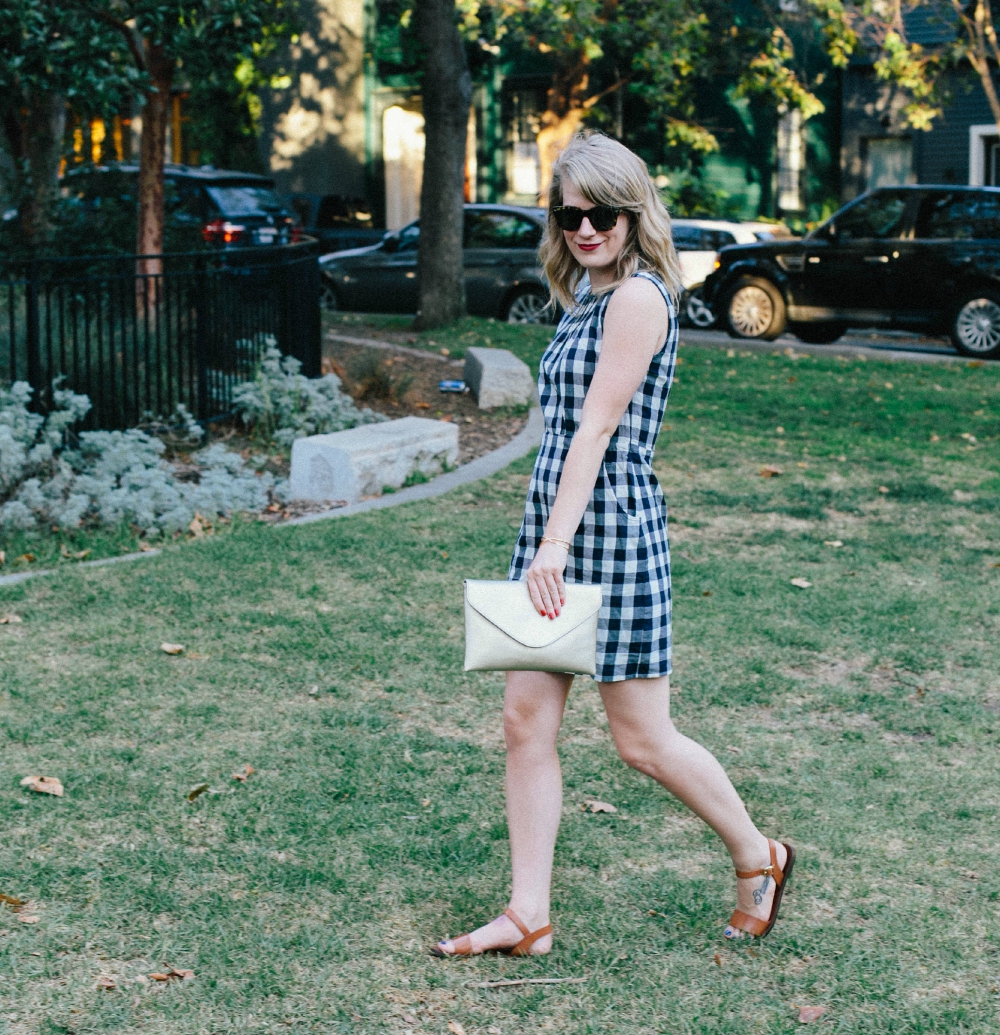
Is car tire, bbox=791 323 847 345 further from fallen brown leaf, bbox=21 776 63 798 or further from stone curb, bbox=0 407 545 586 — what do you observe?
fallen brown leaf, bbox=21 776 63 798

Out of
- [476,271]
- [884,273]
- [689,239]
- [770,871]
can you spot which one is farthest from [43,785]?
[689,239]

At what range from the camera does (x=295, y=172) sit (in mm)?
30812

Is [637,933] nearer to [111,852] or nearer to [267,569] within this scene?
[111,852]

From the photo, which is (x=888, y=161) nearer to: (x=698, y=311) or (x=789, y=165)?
(x=789, y=165)

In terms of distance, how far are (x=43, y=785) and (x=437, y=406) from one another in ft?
24.0

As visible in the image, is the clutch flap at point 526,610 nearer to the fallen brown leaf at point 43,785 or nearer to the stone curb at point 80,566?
the fallen brown leaf at point 43,785

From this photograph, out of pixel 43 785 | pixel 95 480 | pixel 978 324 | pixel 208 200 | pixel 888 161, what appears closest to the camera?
pixel 43 785

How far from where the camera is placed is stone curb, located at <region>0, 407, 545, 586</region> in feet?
22.1

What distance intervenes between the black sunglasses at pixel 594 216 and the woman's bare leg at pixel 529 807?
101cm

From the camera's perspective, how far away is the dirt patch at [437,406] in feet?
33.6

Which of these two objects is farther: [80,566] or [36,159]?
[36,159]

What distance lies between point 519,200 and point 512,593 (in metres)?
26.4

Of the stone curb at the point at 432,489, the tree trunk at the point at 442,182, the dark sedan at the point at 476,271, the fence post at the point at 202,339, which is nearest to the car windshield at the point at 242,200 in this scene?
the dark sedan at the point at 476,271

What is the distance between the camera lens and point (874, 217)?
52.5 ft
